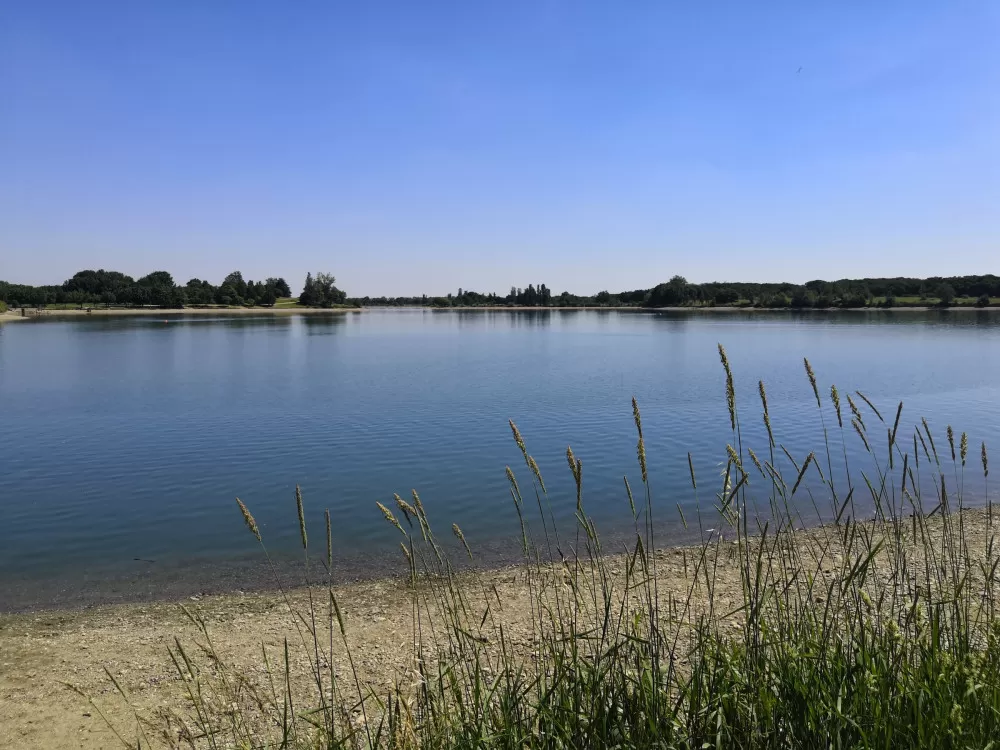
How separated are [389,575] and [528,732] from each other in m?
8.52

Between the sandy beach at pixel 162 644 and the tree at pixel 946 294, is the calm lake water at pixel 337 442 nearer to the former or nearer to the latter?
A: the sandy beach at pixel 162 644

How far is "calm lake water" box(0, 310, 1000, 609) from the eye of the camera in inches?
521

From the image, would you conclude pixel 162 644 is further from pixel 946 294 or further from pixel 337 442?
pixel 946 294

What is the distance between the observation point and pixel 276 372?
149ft

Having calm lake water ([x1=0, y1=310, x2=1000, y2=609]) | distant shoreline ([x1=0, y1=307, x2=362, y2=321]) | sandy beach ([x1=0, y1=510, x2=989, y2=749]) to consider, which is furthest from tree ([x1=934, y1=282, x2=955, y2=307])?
sandy beach ([x1=0, y1=510, x2=989, y2=749])

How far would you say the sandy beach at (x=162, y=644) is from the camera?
7.04 meters

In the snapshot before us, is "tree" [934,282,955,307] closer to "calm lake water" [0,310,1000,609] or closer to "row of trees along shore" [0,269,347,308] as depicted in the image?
"calm lake water" [0,310,1000,609]

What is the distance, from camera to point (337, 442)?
23.0 meters

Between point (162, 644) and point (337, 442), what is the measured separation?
1426cm

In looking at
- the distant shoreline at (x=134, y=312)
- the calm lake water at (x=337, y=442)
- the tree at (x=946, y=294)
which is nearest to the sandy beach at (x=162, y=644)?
the calm lake water at (x=337, y=442)

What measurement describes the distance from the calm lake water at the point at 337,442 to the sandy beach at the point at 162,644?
1200 millimetres

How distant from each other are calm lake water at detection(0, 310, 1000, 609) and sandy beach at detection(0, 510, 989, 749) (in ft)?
3.94

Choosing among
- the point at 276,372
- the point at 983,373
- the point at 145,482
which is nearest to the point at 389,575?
the point at 145,482

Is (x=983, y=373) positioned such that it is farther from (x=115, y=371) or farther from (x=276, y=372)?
(x=115, y=371)
